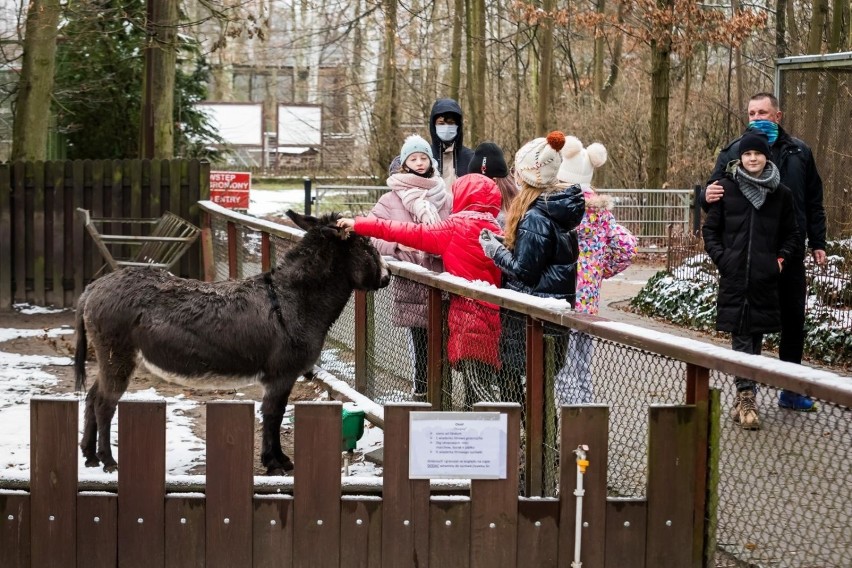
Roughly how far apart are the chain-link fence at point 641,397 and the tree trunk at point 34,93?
32.4 ft

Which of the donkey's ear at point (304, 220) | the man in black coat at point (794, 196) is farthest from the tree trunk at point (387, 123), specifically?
the donkey's ear at point (304, 220)


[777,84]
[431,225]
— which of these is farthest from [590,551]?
[777,84]

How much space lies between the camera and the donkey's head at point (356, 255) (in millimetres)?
6828

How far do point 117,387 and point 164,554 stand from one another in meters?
2.18

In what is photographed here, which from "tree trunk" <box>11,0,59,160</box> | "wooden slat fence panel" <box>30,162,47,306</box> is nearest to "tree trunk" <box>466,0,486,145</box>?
"tree trunk" <box>11,0,59,160</box>

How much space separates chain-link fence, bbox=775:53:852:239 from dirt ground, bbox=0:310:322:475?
5.35 m

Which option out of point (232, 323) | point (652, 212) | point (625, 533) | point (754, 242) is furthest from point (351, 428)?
point (652, 212)

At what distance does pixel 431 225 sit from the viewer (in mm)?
6852

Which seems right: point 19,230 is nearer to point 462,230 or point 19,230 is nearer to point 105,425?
point 105,425

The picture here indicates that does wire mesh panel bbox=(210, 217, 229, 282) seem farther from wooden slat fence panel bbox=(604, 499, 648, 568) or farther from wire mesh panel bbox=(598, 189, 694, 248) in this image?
wooden slat fence panel bbox=(604, 499, 648, 568)

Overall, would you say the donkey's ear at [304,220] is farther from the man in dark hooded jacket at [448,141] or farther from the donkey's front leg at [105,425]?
the man in dark hooded jacket at [448,141]

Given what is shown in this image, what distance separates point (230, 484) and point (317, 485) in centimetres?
33

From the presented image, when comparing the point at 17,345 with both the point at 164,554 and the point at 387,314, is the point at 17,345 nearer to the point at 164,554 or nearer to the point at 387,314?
the point at 387,314

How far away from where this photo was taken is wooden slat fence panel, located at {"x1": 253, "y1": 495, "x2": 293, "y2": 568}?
4672 millimetres
